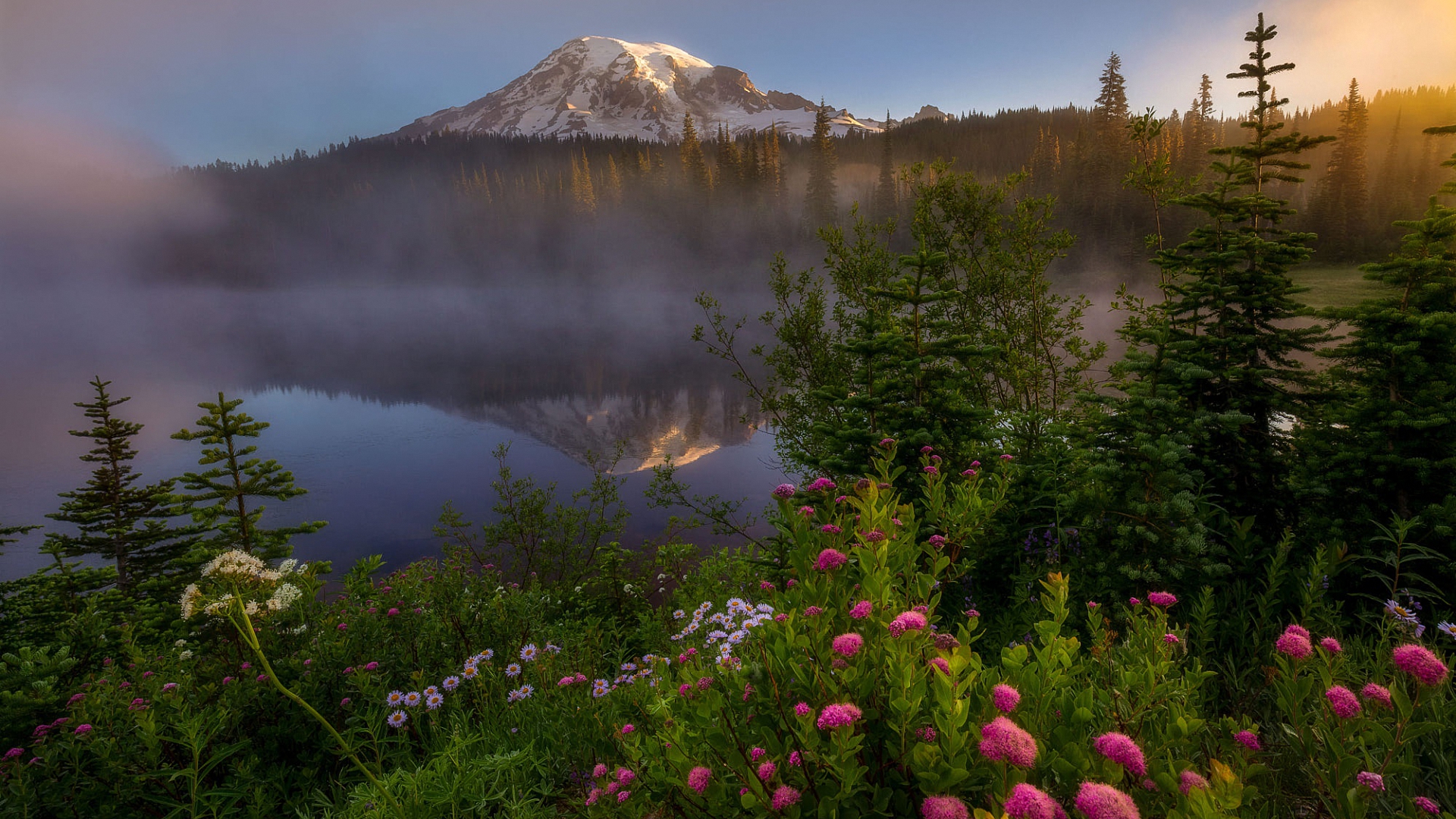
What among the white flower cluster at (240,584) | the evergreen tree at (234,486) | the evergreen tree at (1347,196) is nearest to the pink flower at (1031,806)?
the white flower cluster at (240,584)

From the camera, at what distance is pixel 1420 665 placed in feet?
4.89

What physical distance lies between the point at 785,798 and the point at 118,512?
27556mm

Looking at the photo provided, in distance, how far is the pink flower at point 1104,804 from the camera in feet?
3.75

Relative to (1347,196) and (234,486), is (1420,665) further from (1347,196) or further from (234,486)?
(1347,196)

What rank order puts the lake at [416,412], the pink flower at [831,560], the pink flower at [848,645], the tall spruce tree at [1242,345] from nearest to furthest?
the pink flower at [848,645] < the pink flower at [831,560] < the tall spruce tree at [1242,345] < the lake at [416,412]

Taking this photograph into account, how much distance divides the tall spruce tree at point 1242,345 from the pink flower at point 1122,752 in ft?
13.1

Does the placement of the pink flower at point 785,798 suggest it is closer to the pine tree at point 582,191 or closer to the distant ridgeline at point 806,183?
the distant ridgeline at point 806,183

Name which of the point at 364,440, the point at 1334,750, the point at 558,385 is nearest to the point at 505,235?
the point at 558,385

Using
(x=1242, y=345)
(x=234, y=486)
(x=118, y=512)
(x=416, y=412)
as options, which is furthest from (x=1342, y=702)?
(x=416, y=412)

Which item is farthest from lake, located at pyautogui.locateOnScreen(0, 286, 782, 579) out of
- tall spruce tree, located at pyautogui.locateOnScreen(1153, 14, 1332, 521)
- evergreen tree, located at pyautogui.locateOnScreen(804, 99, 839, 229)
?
evergreen tree, located at pyautogui.locateOnScreen(804, 99, 839, 229)

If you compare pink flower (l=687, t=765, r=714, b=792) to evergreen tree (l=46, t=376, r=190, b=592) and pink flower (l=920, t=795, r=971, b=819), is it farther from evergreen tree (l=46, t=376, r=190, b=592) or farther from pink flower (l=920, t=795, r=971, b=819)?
evergreen tree (l=46, t=376, r=190, b=592)

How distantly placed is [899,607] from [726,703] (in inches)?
31.0

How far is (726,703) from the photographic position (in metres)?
2.17

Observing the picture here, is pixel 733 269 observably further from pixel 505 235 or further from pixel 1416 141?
pixel 1416 141
